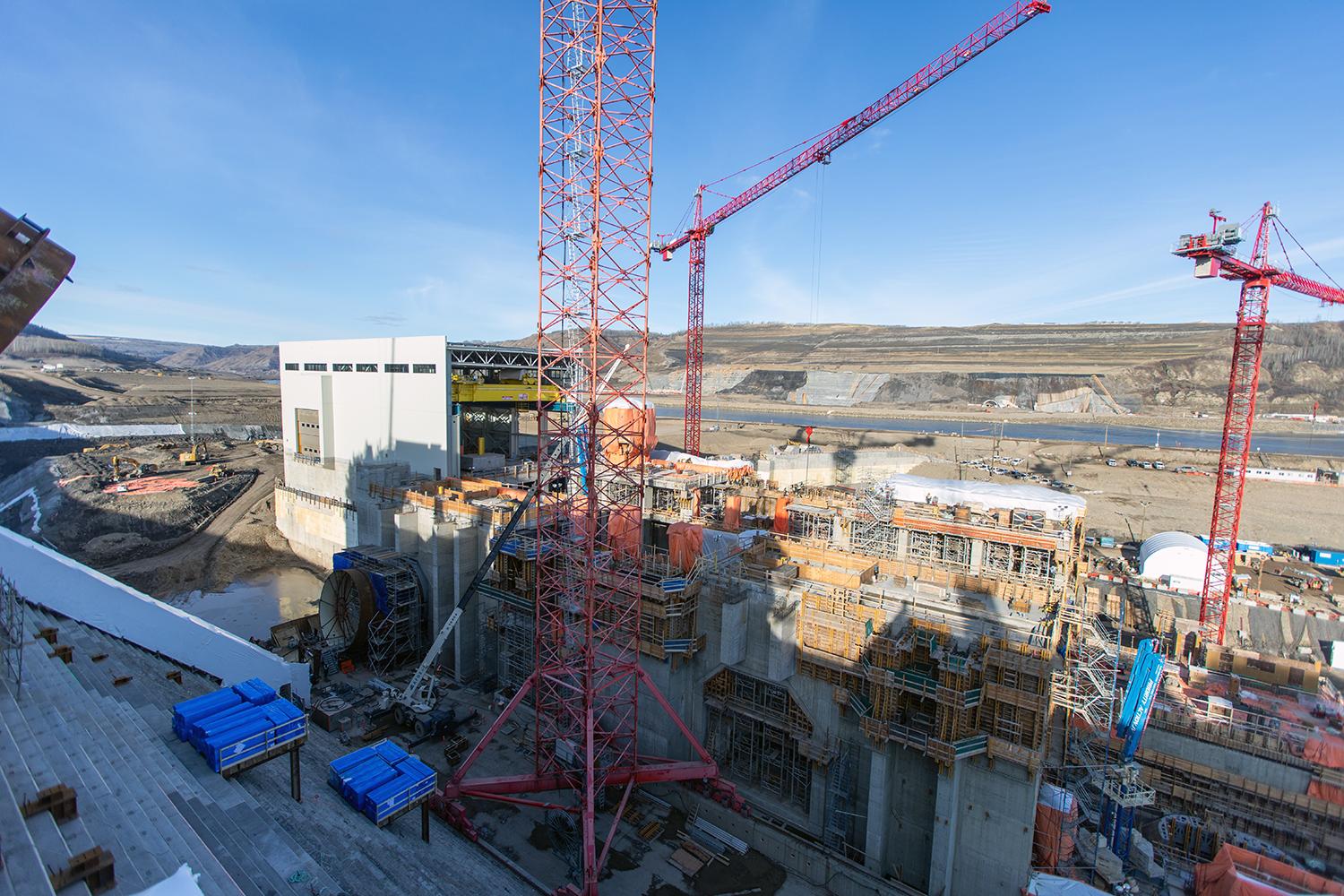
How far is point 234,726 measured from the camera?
43.5 ft

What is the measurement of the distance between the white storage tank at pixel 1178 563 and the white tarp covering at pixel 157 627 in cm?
4447

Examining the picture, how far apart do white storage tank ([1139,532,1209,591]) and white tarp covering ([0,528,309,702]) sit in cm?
4447

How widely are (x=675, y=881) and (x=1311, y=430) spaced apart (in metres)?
144

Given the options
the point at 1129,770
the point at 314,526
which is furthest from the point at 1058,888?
the point at 314,526

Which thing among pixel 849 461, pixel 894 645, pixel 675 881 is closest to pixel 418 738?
pixel 675 881

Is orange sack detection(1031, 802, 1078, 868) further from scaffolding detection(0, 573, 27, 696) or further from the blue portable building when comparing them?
the blue portable building

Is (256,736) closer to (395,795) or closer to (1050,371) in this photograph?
(395,795)

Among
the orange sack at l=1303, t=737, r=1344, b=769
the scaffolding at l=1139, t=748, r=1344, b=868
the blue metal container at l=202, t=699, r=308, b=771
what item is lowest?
the scaffolding at l=1139, t=748, r=1344, b=868

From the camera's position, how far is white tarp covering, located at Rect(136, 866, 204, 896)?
7859 mm

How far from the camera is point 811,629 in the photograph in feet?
59.7

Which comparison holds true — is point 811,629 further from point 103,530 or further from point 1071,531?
point 103,530

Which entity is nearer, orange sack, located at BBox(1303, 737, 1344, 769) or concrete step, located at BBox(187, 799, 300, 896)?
concrete step, located at BBox(187, 799, 300, 896)

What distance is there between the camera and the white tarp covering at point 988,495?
27000 mm

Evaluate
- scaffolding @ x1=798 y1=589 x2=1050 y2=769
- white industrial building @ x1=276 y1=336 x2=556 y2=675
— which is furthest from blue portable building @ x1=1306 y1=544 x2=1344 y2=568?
white industrial building @ x1=276 y1=336 x2=556 y2=675
